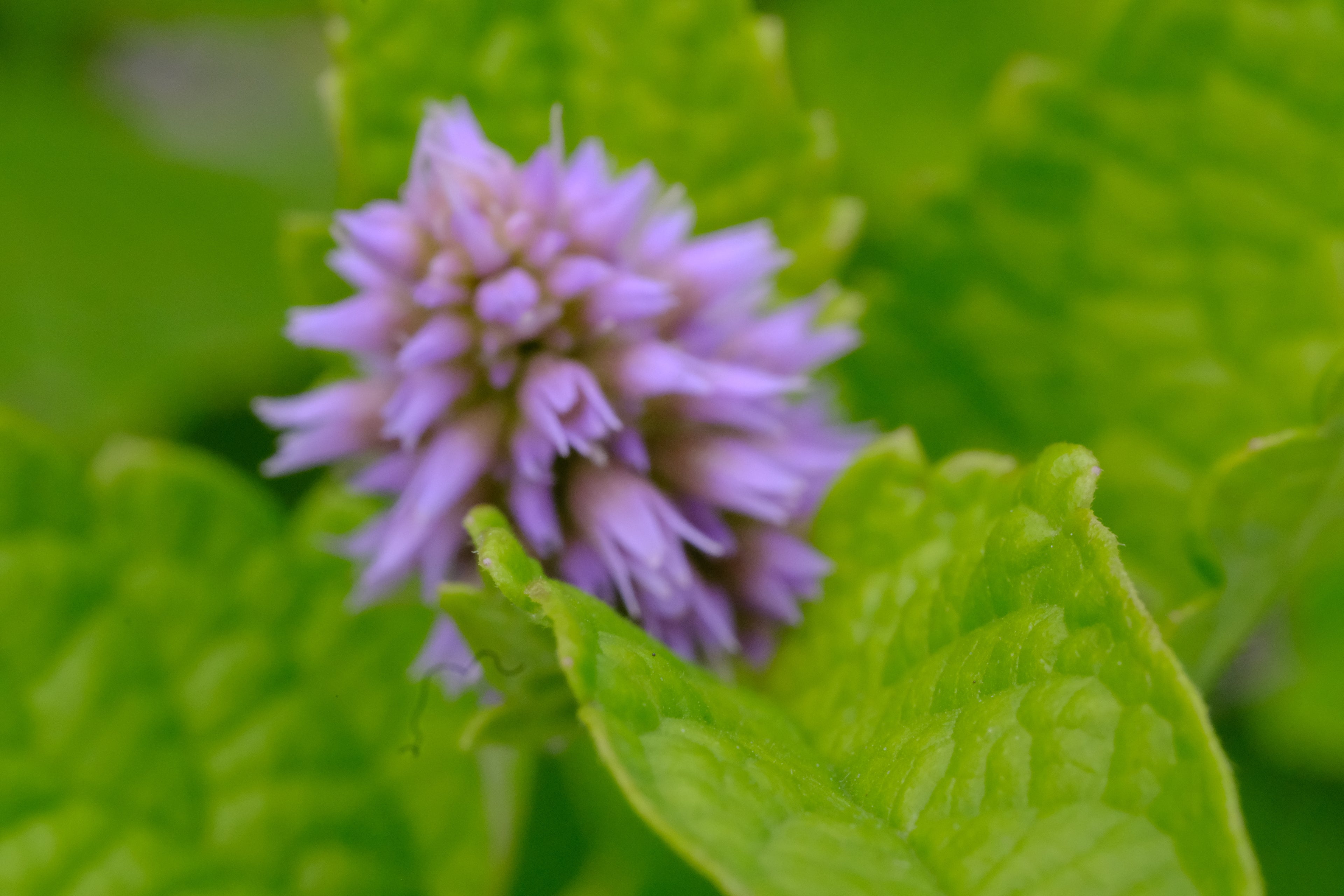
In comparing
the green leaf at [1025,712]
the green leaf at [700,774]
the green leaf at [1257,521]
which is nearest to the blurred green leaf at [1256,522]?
the green leaf at [1257,521]

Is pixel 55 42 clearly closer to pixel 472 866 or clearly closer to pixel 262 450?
pixel 262 450

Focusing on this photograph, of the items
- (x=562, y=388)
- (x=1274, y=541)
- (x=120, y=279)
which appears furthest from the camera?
(x=120, y=279)

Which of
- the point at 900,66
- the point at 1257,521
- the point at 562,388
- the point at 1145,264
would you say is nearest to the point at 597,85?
the point at 562,388

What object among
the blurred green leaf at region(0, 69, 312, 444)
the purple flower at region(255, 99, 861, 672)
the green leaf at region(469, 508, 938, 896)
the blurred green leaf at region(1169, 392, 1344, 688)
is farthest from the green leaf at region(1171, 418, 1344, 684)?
the blurred green leaf at region(0, 69, 312, 444)

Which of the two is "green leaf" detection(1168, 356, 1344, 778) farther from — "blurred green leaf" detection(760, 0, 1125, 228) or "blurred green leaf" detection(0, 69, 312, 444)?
"blurred green leaf" detection(0, 69, 312, 444)

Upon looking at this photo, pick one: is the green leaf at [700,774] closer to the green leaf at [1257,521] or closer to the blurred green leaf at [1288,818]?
the green leaf at [1257,521]

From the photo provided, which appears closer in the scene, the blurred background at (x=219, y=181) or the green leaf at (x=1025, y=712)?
the green leaf at (x=1025, y=712)

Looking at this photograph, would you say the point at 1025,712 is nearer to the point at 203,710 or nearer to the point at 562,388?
the point at 562,388
